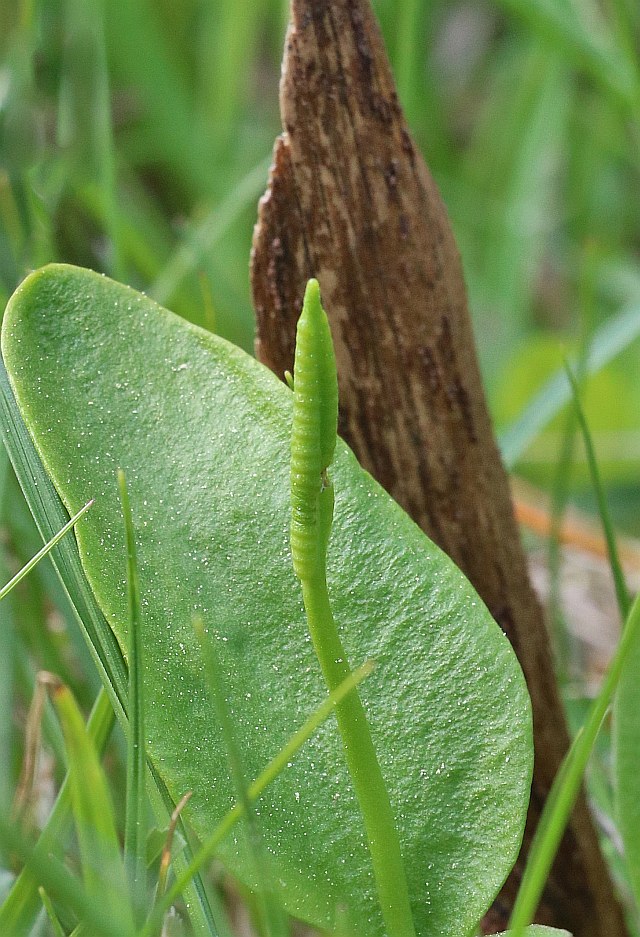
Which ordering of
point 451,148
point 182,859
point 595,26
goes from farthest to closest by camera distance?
point 451,148 < point 595,26 < point 182,859

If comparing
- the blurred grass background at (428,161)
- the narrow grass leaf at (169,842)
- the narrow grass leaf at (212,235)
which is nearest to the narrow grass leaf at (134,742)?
the narrow grass leaf at (169,842)

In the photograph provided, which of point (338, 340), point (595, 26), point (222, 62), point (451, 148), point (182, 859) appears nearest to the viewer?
point (182, 859)

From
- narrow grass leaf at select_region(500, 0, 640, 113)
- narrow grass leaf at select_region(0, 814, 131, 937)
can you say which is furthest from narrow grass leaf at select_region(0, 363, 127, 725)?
narrow grass leaf at select_region(500, 0, 640, 113)

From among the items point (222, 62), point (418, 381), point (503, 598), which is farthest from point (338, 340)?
point (222, 62)

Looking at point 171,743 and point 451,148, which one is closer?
A: point 171,743

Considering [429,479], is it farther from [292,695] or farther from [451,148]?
[451,148]

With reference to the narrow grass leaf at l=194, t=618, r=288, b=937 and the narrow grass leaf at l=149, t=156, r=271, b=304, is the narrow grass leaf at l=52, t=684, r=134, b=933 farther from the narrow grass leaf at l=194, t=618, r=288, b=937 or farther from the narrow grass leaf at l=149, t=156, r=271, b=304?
the narrow grass leaf at l=149, t=156, r=271, b=304
